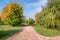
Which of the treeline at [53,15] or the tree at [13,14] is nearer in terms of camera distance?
the treeline at [53,15]

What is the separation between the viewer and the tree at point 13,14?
6468 cm

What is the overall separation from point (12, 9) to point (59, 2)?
38583 millimetres

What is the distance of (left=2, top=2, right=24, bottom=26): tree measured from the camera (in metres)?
64.7

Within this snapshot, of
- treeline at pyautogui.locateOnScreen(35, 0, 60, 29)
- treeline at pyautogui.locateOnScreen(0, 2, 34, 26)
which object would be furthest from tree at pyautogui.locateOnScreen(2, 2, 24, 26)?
treeline at pyautogui.locateOnScreen(35, 0, 60, 29)

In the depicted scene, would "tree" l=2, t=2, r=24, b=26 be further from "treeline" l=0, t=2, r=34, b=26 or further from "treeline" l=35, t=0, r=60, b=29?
"treeline" l=35, t=0, r=60, b=29

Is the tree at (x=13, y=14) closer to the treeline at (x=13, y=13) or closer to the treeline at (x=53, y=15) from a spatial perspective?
the treeline at (x=13, y=13)

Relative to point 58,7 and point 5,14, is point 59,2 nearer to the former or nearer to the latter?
point 58,7

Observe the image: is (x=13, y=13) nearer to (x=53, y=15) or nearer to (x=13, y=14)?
(x=13, y=14)

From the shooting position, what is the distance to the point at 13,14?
6512cm

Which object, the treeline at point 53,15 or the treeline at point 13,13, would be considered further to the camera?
the treeline at point 13,13

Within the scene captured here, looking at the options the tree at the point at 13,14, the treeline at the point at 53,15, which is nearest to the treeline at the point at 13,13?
the tree at the point at 13,14

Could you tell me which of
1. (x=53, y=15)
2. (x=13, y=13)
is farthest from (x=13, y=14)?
(x=53, y=15)

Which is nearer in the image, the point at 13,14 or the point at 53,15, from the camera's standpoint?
the point at 53,15

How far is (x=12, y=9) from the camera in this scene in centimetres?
6538
